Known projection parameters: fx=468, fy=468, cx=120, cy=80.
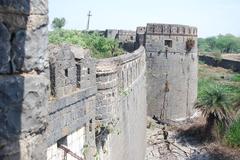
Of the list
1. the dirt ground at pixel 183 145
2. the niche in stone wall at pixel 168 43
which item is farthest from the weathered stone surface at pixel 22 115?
the niche in stone wall at pixel 168 43

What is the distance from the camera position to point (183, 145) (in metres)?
21.8

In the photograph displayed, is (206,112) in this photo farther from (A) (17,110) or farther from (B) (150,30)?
(A) (17,110)

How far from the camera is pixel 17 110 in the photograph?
2.46 metres

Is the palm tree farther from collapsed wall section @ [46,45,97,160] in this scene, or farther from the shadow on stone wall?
the shadow on stone wall

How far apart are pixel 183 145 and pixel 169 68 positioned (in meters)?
5.22

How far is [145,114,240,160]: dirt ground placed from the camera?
19984 millimetres

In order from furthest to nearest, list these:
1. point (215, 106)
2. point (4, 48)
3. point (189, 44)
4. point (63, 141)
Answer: point (189, 44), point (215, 106), point (63, 141), point (4, 48)

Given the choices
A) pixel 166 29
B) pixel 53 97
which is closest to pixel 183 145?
pixel 166 29

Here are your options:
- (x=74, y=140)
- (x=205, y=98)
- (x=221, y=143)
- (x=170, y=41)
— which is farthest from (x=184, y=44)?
(x=74, y=140)

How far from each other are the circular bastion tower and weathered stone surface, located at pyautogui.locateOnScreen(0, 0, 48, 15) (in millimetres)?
22665

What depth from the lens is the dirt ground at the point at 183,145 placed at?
19984 millimetres

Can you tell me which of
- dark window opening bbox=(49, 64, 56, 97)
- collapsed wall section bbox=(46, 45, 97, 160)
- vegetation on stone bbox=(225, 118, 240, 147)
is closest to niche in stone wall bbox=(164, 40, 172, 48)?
vegetation on stone bbox=(225, 118, 240, 147)

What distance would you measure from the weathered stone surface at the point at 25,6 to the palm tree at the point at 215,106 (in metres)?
18.8

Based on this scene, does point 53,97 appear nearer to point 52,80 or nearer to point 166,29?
point 52,80
